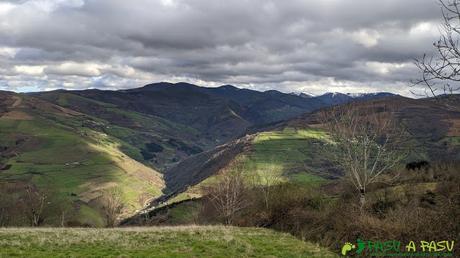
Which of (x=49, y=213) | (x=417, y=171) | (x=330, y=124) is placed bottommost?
(x=49, y=213)

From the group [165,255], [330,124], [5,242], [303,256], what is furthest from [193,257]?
[330,124]

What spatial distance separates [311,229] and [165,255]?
17133 mm

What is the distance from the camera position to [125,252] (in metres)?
28.0

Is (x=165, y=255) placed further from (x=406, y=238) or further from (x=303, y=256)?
(x=406, y=238)

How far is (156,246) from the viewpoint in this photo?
30641 millimetres

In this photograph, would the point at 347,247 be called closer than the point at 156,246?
Yes

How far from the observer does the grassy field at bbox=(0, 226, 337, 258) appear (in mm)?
27609

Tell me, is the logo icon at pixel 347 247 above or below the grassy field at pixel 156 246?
above

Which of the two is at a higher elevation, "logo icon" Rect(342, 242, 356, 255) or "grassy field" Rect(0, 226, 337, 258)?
"logo icon" Rect(342, 242, 356, 255)

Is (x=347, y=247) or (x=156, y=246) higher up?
(x=347, y=247)

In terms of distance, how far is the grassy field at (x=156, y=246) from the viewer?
90.6 ft

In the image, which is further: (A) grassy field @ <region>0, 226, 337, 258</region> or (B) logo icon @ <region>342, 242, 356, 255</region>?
(B) logo icon @ <region>342, 242, 356, 255</region>

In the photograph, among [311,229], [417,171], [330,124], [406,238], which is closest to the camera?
[406,238]

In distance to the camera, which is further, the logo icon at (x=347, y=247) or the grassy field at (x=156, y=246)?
the logo icon at (x=347, y=247)
